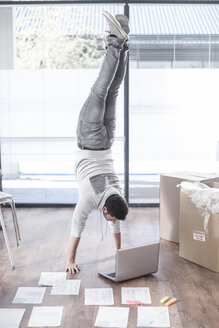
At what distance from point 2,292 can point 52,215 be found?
73.5 inches

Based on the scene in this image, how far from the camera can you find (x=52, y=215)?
14.9 ft

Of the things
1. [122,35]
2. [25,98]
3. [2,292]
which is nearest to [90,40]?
[25,98]

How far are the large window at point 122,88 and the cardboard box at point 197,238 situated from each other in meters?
1.65

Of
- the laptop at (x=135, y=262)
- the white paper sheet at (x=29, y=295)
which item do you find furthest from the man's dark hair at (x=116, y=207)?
the white paper sheet at (x=29, y=295)

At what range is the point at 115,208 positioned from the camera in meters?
2.84

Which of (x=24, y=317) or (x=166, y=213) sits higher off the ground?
(x=166, y=213)

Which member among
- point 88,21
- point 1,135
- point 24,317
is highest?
point 88,21

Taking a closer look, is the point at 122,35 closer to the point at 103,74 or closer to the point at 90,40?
the point at 103,74

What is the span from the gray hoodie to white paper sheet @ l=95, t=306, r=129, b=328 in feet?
2.18

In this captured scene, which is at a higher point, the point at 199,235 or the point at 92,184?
the point at 92,184

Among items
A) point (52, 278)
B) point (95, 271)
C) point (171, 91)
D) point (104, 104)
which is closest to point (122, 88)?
point (171, 91)

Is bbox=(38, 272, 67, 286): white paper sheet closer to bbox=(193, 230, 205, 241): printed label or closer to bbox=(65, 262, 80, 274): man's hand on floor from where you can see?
bbox=(65, 262, 80, 274): man's hand on floor

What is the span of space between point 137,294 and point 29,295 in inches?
27.0

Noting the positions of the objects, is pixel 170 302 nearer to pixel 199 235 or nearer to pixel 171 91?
pixel 199 235
